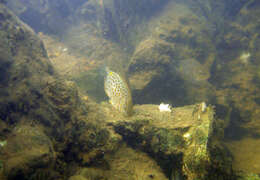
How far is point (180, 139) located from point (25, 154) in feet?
8.09

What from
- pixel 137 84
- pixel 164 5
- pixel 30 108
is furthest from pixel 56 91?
pixel 164 5

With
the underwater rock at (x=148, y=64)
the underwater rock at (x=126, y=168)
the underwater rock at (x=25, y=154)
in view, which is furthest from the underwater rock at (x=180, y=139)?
the underwater rock at (x=148, y=64)

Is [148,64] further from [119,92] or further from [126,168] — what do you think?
[126,168]

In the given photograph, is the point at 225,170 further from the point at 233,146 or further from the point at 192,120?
the point at 233,146

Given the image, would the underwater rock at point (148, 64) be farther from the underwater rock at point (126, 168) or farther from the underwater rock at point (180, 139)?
the underwater rock at point (126, 168)

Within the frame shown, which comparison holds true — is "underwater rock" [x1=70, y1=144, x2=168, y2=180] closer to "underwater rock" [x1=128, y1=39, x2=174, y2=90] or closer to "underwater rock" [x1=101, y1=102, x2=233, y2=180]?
"underwater rock" [x1=101, y1=102, x2=233, y2=180]

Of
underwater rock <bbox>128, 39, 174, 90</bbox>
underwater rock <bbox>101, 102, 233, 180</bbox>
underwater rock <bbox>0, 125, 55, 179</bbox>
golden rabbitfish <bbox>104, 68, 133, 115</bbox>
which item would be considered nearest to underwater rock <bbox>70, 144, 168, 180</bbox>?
underwater rock <bbox>101, 102, 233, 180</bbox>

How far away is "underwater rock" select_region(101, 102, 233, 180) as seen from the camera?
2324 mm

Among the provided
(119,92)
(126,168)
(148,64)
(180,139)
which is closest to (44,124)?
(119,92)

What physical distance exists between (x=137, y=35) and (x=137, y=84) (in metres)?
4.48

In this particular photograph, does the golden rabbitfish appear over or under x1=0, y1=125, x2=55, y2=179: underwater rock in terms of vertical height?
over

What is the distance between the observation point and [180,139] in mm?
2844

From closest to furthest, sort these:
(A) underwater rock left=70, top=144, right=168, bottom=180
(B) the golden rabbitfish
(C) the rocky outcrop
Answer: (C) the rocky outcrop
(A) underwater rock left=70, top=144, right=168, bottom=180
(B) the golden rabbitfish

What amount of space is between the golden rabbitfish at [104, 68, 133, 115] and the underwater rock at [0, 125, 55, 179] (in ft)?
4.47
